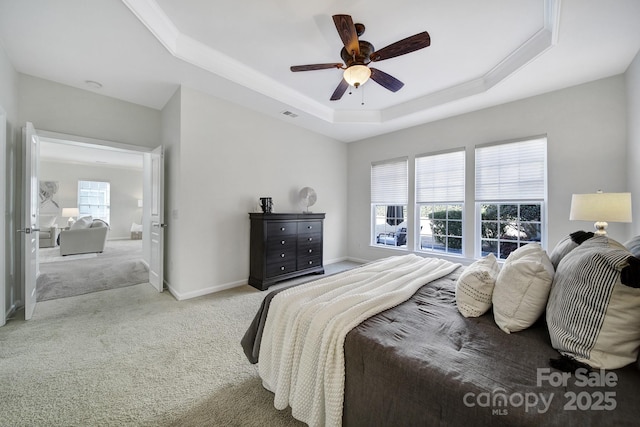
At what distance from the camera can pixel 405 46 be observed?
203cm

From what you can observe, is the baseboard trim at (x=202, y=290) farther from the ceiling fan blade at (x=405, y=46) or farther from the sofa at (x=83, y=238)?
the sofa at (x=83, y=238)

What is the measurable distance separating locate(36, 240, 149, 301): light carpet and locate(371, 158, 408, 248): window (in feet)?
14.3

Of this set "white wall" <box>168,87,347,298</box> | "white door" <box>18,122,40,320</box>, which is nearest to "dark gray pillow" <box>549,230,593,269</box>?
"white wall" <box>168,87,347,298</box>

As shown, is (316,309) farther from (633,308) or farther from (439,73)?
(439,73)

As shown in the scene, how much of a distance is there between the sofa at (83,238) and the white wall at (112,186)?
2.55 metres

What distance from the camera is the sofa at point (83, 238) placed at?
5539 mm

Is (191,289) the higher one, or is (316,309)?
(316,309)

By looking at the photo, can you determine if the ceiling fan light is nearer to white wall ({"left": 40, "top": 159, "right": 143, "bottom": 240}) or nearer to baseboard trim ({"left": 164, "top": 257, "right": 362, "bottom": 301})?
baseboard trim ({"left": 164, "top": 257, "right": 362, "bottom": 301})

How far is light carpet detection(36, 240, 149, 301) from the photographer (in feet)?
11.2

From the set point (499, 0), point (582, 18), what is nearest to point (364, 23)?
point (499, 0)

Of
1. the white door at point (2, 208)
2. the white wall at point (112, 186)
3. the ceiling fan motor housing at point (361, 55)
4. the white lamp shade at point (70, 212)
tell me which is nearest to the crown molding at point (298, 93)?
the ceiling fan motor housing at point (361, 55)

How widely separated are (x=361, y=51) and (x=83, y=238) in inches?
285

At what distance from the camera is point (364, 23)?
90.7 inches

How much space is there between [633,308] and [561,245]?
1.06 metres
